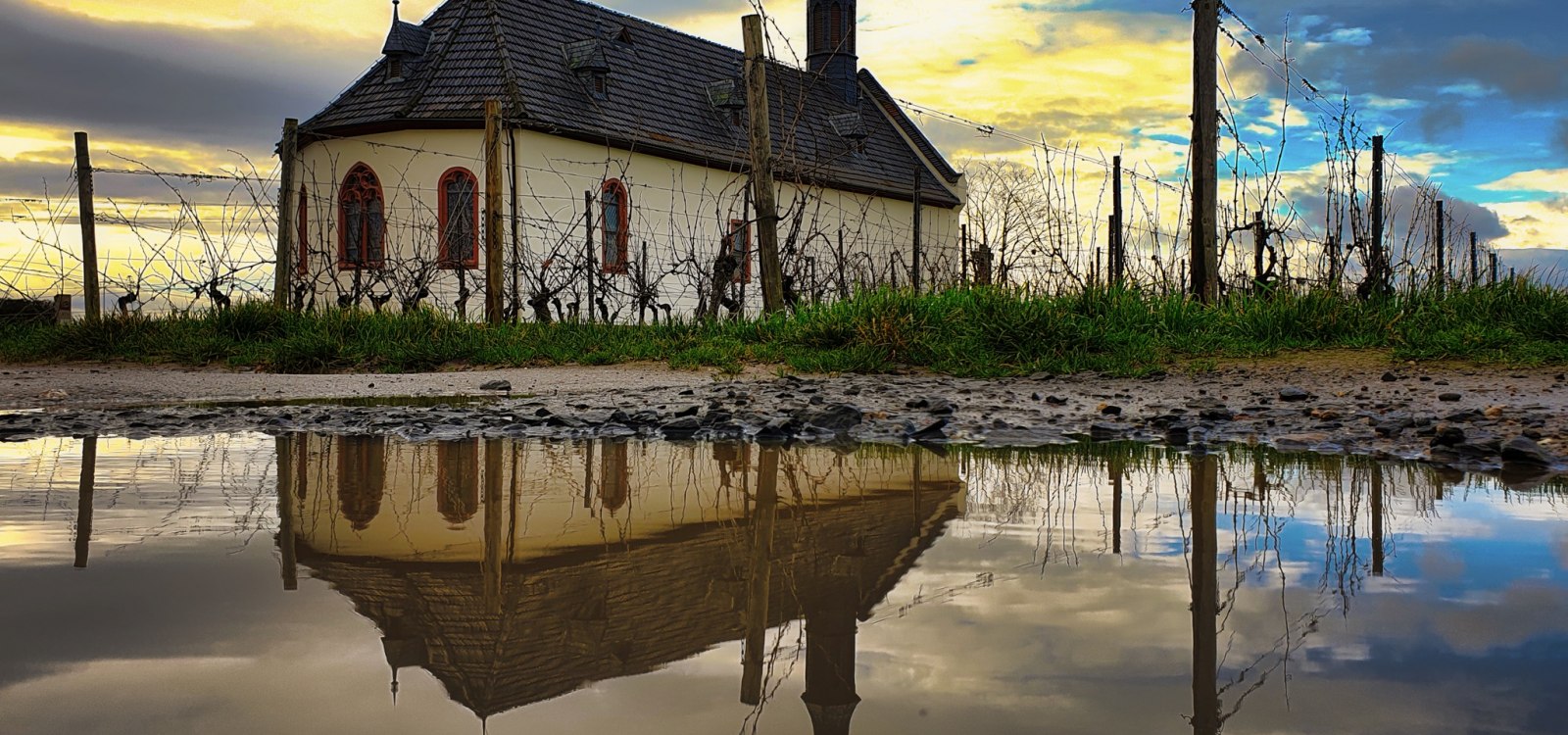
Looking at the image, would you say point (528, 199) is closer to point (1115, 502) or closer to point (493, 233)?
point (493, 233)

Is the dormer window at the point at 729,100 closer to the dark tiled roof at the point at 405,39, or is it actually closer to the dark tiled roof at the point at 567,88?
the dark tiled roof at the point at 567,88

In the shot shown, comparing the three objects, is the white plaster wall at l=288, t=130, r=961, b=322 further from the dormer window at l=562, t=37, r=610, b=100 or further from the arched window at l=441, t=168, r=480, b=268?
the dormer window at l=562, t=37, r=610, b=100

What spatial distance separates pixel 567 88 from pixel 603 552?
1934 cm

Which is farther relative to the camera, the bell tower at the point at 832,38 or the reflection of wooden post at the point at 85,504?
the bell tower at the point at 832,38

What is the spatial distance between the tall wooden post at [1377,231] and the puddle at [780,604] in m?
6.05

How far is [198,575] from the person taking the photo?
81.2 inches

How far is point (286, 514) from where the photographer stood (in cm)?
275

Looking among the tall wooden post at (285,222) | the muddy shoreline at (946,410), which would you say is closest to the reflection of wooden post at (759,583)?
the muddy shoreline at (946,410)

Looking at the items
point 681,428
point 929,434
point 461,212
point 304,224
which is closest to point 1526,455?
point 929,434

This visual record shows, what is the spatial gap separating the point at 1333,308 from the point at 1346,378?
57.4 inches

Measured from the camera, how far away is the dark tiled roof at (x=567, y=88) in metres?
19.3

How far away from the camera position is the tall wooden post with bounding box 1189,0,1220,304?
9492mm

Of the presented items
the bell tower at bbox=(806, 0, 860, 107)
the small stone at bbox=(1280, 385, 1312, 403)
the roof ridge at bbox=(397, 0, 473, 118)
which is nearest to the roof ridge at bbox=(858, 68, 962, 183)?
the bell tower at bbox=(806, 0, 860, 107)

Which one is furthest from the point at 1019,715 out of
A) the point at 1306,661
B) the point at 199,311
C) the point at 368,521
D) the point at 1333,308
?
the point at 199,311
